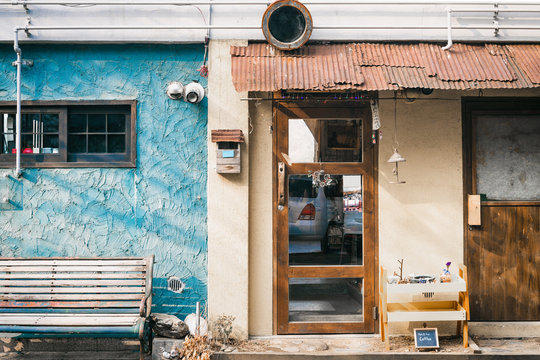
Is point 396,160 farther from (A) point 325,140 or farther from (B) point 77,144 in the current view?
(B) point 77,144

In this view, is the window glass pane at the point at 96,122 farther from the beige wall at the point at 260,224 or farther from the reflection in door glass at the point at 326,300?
the reflection in door glass at the point at 326,300

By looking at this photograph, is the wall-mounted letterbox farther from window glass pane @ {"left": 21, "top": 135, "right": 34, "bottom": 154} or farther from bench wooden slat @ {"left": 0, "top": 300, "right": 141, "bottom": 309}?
window glass pane @ {"left": 21, "top": 135, "right": 34, "bottom": 154}

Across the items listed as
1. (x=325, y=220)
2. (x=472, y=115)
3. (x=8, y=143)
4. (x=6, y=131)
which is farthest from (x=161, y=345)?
(x=472, y=115)

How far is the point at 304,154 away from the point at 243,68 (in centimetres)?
139

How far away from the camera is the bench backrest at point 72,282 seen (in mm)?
5410

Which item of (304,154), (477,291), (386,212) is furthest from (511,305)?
(304,154)

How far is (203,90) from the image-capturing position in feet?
18.9

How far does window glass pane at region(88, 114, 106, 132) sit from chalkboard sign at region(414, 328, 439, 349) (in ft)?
15.9

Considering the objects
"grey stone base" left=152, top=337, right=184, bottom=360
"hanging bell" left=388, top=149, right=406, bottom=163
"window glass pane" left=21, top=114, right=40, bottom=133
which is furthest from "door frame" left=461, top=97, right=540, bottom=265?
"window glass pane" left=21, top=114, right=40, bottom=133

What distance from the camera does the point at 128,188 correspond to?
5.81 m

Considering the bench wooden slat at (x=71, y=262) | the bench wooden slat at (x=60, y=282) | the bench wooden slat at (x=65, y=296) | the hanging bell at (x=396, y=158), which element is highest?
the hanging bell at (x=396, y=158)

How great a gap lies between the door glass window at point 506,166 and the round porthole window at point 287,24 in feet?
8.90

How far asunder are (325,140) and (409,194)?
1344mm

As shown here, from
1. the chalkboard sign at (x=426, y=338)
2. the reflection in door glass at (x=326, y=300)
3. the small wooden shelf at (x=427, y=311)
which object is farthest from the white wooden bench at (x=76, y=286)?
the chalkboard sign at (x=426, y=338)
